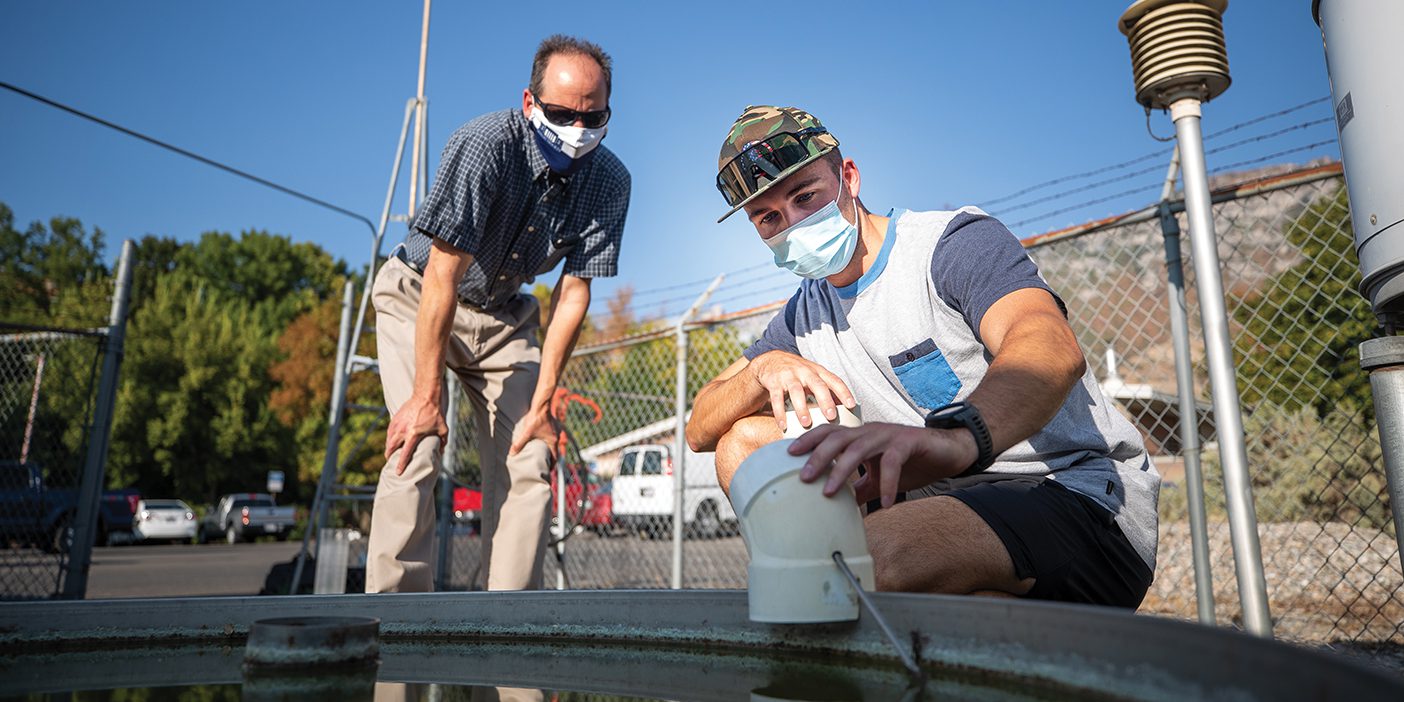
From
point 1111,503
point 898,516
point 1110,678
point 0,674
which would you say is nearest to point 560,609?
point 898,516

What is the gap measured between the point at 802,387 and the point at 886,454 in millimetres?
599

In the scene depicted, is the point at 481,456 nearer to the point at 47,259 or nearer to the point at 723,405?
the point at 723,405

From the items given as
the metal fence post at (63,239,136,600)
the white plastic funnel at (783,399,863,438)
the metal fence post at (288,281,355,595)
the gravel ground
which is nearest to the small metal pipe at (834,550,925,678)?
the white plastic funnel at (783,399,863,438)

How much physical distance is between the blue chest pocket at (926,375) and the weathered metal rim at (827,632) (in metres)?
0.96

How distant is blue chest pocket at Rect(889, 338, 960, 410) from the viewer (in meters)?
2.25

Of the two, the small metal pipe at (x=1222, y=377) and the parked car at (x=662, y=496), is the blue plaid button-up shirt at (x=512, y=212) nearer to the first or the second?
the small metal pipe at (x=1222, y=377)

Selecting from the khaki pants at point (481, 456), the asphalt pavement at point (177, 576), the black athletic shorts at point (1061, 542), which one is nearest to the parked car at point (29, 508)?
the asphalt pavement at point (177, 576)

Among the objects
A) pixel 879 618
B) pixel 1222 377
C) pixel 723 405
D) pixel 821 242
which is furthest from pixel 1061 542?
pixel 1222 377

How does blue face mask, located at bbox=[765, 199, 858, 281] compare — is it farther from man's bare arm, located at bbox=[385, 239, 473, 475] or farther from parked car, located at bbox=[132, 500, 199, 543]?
parked car, located at bbox=[132, 500, 199, 543]

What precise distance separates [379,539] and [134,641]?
65.0 inches

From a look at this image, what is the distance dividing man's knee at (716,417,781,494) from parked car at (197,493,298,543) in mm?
28538

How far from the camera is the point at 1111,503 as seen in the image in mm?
1950

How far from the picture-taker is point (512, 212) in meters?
3.65

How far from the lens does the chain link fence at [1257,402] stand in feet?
13.6
